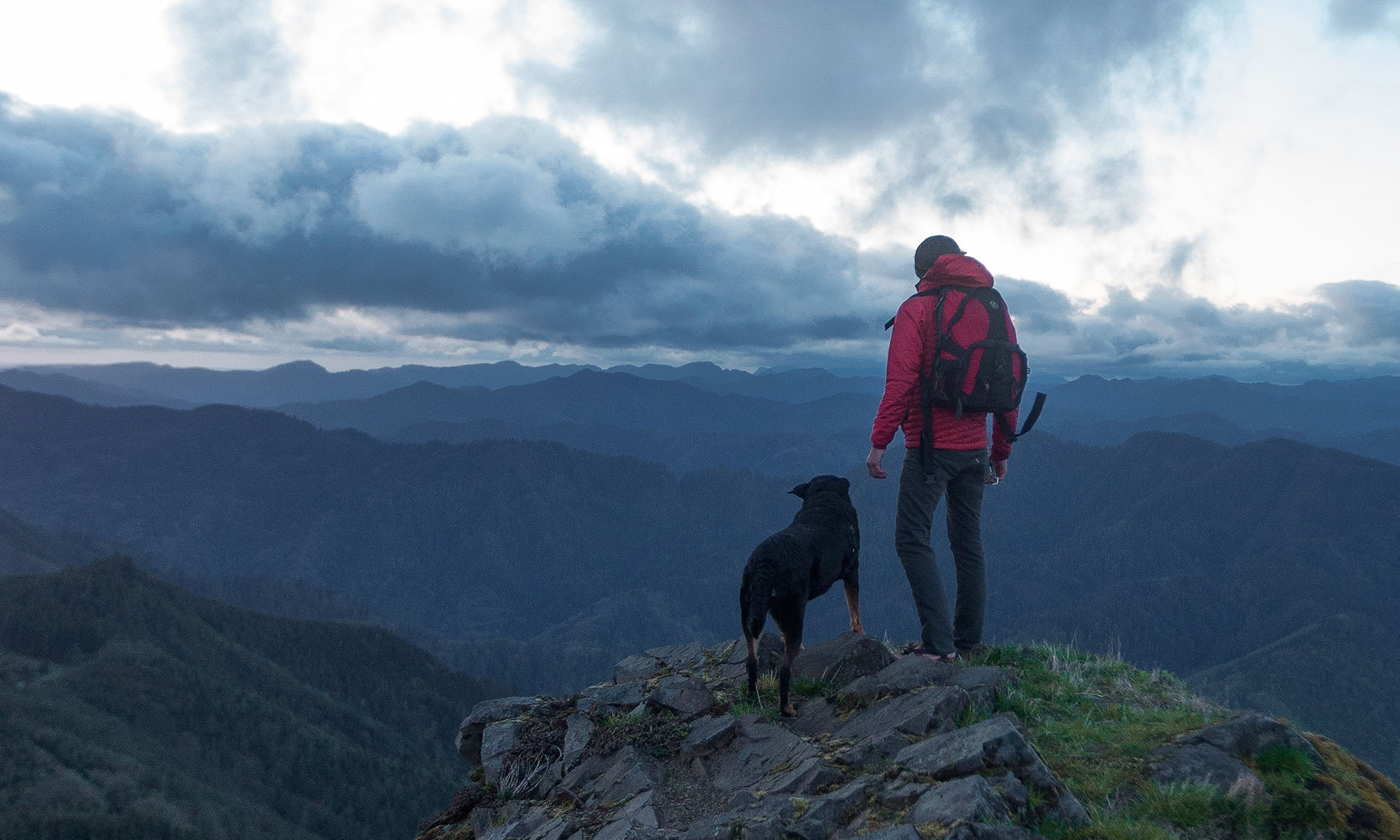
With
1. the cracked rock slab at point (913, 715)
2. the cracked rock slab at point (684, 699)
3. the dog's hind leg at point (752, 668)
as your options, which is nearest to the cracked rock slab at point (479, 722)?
the cracked rock slab at point (684, 699)

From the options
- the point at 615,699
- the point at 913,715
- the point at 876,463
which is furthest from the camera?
the point at 615,699

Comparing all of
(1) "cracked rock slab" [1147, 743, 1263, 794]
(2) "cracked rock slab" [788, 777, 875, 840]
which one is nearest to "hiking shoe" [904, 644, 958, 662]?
(1) "cracked rock slab" [1147, 743, 1263, 794]

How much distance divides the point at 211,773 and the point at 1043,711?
6335 inches

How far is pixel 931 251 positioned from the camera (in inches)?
316

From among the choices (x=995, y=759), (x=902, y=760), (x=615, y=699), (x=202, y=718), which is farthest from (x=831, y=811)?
(x=202, y=718)

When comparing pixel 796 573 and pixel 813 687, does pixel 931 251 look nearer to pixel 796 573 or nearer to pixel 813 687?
pixel 796 573

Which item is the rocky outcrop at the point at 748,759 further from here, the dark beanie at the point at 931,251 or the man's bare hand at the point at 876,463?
the dark beanie at the point at 931,251

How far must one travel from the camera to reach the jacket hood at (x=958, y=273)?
771 cm

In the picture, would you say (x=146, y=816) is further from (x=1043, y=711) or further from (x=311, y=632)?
(x=1043, y=711)

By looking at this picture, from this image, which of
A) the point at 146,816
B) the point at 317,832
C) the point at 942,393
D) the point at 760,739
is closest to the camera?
the point at 760,739

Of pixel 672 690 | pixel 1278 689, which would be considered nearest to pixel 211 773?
pixel 672 690

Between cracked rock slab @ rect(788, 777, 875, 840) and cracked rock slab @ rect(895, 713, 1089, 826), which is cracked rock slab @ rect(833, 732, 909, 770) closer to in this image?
cracked rock slab @ rect(895, 713, 1089, 826)

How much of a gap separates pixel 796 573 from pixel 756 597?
0.58m

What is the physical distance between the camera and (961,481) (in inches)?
323
